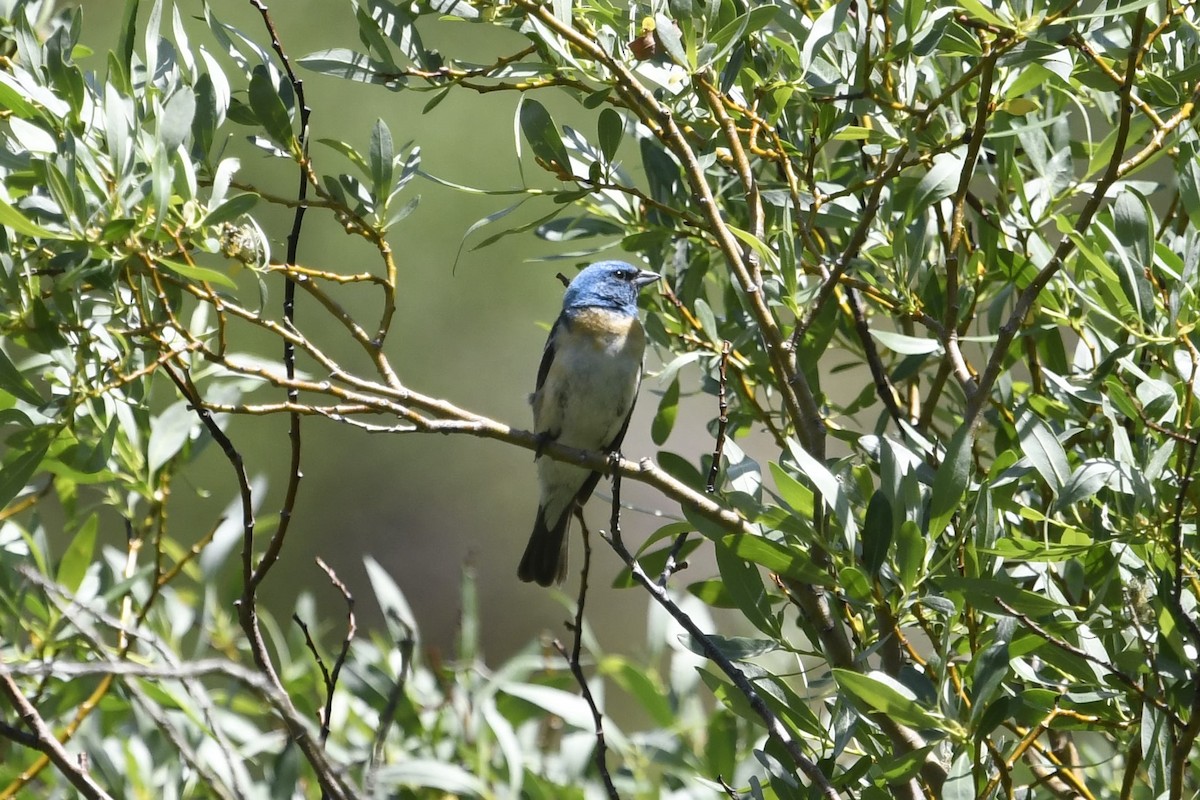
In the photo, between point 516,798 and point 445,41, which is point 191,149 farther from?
point 445,41

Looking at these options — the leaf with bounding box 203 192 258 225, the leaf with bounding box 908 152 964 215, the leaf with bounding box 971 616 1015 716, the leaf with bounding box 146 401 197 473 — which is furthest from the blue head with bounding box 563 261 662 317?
the leaf with bounding box 971 616 1015 716

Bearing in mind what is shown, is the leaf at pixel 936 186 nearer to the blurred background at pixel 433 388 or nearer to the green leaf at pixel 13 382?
the green leaf at pixel 13 382

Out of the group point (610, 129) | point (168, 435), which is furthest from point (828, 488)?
point (168, 435)

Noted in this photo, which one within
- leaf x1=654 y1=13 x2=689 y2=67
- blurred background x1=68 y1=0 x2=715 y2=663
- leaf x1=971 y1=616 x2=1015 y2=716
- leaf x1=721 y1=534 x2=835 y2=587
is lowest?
blurred background x1=68 y1=0 x2=715 y2=663

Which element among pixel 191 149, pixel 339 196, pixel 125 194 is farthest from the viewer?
pixel 339 196

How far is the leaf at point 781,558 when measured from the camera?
A: 173cm

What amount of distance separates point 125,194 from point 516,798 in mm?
1459

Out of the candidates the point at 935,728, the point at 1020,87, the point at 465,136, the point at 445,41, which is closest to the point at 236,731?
the point at 935,728

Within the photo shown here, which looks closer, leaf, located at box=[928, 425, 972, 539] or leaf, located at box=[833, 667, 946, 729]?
leaf, located at box=[833, 667, 946, 729]

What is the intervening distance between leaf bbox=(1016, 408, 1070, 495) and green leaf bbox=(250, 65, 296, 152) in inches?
50.8

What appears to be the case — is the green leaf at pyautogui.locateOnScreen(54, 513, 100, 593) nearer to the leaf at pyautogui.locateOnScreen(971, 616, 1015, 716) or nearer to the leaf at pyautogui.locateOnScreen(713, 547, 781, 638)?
the leaf at pyautogui.locateOnScreen(713, 547, 781, 638)

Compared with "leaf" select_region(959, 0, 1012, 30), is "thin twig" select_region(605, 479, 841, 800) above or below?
below

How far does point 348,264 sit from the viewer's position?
8.18 meters

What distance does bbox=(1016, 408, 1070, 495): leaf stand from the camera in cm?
175
